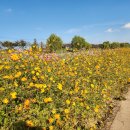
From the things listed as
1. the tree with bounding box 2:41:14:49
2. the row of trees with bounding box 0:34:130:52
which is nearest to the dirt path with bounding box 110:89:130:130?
the row of trees with bounding box 0:34:130:52

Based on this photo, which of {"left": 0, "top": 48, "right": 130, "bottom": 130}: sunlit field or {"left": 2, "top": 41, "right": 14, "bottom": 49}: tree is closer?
{"left": 0, "top": 48, "right": 130, "bottom": 130}: sunlit field

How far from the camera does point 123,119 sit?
6.19 metres

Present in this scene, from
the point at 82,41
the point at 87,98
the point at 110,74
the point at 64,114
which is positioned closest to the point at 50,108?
the point at 64,114

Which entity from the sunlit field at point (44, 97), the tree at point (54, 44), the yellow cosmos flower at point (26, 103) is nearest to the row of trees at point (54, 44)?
the tree at point (54, 44)

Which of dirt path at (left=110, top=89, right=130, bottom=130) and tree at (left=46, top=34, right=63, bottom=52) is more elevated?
tree at (left=46, top=34, right=63, bottom=52)

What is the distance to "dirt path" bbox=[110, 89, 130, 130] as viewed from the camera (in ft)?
18.8

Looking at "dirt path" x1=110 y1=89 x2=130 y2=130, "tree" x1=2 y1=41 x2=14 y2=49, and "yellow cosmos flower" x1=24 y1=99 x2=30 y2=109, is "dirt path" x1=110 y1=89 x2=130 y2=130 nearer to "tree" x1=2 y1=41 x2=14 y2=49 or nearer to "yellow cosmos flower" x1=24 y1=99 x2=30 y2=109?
"yellow cosmos flower" x1=24 y1=99 x2=30 y2=109

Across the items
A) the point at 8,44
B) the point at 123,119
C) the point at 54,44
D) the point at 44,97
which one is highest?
the point at 8,44

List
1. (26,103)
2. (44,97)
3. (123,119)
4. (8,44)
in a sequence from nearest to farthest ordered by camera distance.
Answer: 1. (26,103)
2. (44,97)
3. (123,119)
4. (8,44)

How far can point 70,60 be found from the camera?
840 cm

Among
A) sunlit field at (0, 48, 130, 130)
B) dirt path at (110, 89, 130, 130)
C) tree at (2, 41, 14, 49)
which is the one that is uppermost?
tree at (2, 41, 14, 49)

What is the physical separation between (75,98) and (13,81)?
110cm

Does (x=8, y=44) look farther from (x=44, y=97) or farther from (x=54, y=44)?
(x=54, y=44)

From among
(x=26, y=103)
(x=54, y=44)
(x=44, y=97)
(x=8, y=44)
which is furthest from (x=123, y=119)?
(x=54, y=44)
